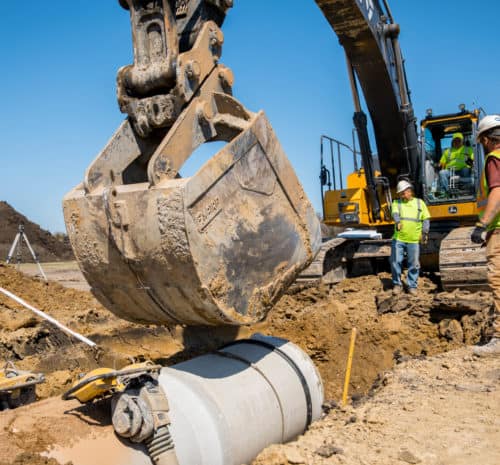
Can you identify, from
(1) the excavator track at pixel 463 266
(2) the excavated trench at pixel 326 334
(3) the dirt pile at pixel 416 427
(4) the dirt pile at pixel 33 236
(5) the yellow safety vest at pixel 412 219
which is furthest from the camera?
(4) the dirt pile at pixel 33 236

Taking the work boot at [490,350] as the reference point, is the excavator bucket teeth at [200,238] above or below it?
above

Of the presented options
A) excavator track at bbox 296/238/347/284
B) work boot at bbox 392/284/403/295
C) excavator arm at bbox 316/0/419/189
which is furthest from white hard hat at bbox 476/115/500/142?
excavator track at bbox 296/238/347/284

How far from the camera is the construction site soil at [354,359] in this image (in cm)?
308

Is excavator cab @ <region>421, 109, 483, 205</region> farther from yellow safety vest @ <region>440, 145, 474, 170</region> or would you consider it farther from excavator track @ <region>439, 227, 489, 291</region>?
excavator track @ <region>439, 227, 489, 291</region>

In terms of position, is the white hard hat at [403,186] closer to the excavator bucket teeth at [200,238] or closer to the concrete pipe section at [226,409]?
Answer: the concrete pipe section at [226,409]

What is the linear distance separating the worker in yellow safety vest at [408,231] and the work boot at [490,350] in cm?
291

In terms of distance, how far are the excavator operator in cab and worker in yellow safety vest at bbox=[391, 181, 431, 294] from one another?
1.02 metres

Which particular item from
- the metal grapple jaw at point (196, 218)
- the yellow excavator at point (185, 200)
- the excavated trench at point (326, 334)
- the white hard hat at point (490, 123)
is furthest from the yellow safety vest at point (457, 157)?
the metal grapple jaw at point (196, 218)

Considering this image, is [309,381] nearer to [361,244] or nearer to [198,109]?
[198,109]

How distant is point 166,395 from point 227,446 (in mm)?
446

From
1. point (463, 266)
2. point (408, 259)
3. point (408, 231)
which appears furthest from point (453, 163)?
point (463, 266)

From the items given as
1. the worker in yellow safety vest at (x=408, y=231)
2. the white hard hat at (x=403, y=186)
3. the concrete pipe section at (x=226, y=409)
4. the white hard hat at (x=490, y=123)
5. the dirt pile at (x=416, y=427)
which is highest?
the white hard hat at (x=490, y=123)

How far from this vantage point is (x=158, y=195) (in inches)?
113

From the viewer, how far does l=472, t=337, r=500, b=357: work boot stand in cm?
455
